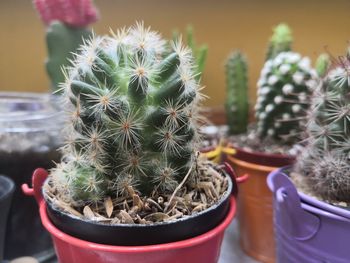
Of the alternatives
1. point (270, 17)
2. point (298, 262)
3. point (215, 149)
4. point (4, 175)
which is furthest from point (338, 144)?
point (270, 17)

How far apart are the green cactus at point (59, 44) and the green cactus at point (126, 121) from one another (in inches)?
16.5

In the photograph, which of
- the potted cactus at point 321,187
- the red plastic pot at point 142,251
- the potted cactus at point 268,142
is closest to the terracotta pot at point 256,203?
the potted cactus at point 268,142

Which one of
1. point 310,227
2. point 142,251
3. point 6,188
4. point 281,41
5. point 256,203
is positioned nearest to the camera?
point 142,251

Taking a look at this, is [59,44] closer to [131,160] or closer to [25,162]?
[25,162]

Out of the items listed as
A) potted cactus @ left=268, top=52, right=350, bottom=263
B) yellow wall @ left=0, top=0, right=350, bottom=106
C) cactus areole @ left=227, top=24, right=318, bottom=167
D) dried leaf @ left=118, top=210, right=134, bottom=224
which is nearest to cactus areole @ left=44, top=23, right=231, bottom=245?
dried leaf @ left=118, top=210, right=134, bottom=224

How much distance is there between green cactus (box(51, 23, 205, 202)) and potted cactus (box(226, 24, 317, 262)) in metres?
0.35

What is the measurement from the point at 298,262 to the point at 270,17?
2.80ft

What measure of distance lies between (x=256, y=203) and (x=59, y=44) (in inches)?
23.1

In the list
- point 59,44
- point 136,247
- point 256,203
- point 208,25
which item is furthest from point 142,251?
point 208,25

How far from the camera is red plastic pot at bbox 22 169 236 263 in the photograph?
0.42 metres

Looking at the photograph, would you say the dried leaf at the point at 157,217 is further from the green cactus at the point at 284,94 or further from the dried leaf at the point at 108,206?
the green cactus at the point at 284,94

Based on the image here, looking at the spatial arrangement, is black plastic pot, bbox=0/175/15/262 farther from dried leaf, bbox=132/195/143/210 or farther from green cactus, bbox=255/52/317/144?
green cactus, bbox=255/52/317/144

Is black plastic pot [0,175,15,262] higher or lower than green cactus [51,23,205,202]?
lower

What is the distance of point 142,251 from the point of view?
0.42 m
